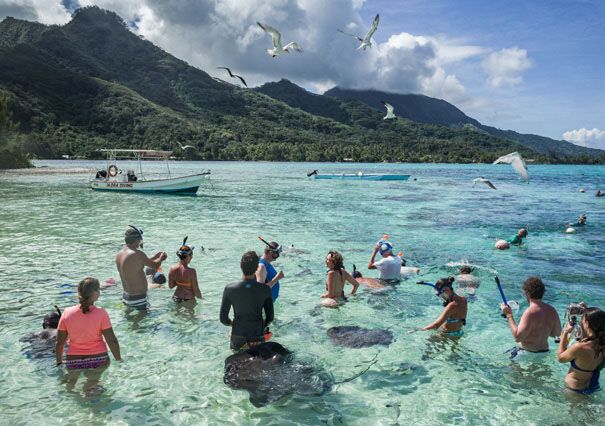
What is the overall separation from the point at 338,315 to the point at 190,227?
531 inches

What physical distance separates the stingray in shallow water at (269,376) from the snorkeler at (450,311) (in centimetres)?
245

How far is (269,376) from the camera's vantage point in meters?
Answer: 6.22

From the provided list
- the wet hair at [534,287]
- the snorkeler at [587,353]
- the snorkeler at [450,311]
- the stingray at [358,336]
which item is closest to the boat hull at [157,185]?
the stingray at [358,336]

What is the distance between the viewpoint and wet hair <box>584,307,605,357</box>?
512cm

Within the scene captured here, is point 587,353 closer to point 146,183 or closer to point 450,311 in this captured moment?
point 450,311

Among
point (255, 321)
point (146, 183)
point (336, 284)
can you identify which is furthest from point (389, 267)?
point (146, 183)

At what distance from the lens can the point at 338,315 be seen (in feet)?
30.6

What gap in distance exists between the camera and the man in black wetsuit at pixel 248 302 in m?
6.04

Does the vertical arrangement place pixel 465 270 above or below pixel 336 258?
below

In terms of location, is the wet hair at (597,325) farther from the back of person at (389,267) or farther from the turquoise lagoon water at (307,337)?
the back of person at (389,267)

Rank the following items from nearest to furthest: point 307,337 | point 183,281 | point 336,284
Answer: point 307,337, point 183,281, point 336,284

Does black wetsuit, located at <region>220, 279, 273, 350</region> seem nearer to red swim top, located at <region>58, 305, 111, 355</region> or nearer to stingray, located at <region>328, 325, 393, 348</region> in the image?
red swim top, located at <region>58, 305, 111, 355</region>

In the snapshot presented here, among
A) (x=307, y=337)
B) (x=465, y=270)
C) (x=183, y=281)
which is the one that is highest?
(x=183, y=281)

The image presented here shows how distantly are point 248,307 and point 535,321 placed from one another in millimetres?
4460
